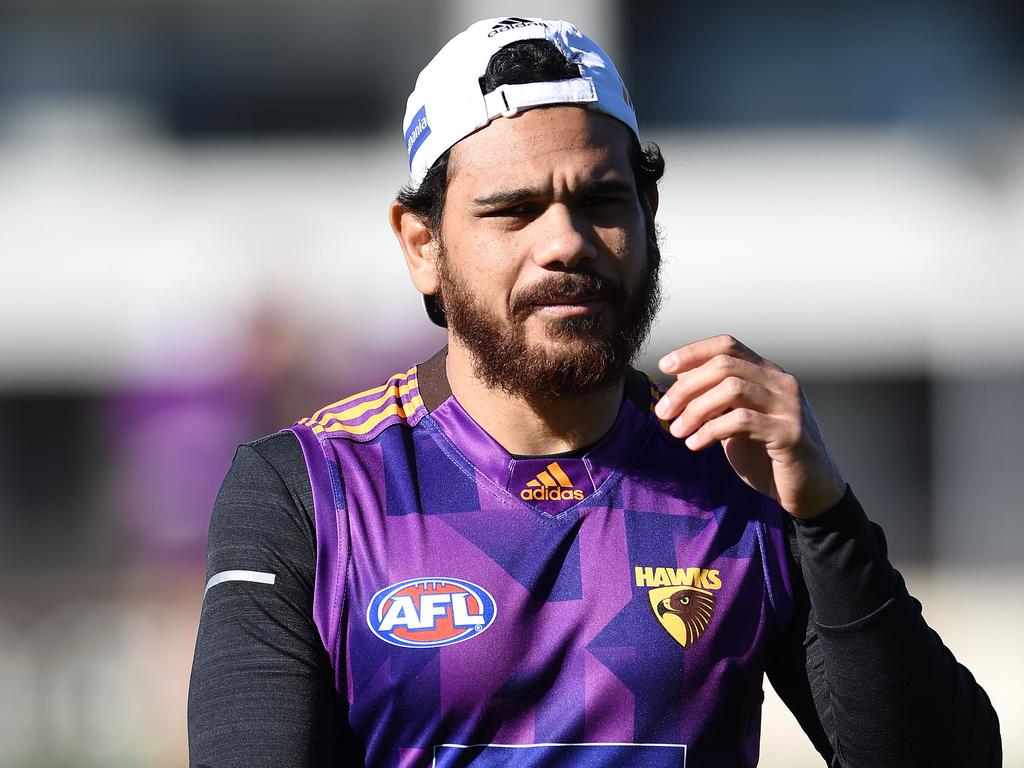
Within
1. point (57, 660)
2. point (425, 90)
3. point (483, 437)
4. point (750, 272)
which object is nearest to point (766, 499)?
point (483, 437)

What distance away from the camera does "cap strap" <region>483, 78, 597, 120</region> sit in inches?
103

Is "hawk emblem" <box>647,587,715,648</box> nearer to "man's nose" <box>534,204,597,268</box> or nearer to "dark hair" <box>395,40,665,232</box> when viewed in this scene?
"man's nose" <box>534,204,597,268</box>

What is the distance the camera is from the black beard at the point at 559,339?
254 centimetres

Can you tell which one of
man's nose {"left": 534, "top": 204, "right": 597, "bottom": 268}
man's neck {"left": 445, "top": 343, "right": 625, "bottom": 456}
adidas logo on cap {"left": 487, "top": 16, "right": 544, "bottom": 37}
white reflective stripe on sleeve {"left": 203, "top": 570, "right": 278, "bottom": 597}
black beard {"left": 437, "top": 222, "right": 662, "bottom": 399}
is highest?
adidas logo on cap {"left": 487, "top": 16, "right": 544, "bottom": 37}

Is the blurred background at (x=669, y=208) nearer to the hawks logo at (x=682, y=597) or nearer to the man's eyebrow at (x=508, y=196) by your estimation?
the man's eyebrow at (x=508, y=196)

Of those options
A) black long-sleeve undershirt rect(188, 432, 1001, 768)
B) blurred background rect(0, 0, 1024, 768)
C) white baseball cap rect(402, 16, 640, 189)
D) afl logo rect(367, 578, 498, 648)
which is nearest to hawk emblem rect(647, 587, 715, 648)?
black long-sleeve undershirt rect(188, 432, 1001, 768)

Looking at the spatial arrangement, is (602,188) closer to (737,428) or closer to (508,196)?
(508,196)

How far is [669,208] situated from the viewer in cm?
1119

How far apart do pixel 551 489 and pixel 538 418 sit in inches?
5.7

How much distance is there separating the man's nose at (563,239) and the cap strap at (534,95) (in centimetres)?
21

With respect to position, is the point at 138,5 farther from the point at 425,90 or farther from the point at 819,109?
the point at 425,90

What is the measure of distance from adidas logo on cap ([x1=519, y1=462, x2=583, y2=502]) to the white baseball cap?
0.63 meters

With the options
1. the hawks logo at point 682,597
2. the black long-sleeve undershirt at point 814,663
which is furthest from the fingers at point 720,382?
the hawks logo at point 682,597

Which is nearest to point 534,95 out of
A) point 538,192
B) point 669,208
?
point 538,192
